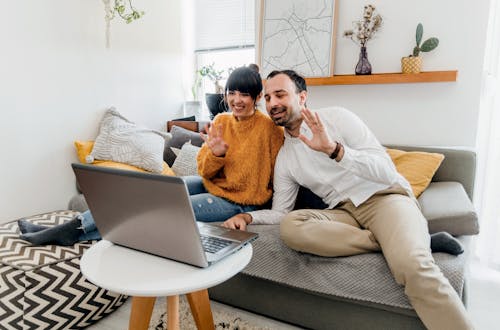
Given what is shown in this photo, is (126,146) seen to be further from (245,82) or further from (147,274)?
(147,274)

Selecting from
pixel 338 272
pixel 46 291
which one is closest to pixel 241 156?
pixel 338 272

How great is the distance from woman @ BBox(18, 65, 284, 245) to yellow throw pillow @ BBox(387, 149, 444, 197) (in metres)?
0.67

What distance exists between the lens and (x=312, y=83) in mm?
2404

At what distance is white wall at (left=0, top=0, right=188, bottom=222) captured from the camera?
1944 millimetres

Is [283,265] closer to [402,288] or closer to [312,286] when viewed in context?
[312,286]

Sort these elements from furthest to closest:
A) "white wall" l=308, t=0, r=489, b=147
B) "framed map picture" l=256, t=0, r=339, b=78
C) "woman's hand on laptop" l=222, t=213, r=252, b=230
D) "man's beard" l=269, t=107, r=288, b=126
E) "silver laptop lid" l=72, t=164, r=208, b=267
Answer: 1. "framed map picture" l=256, t=0, r=339, b=78
2. "white wall" l=308, t=0, r=489, b=147
3. "man's beard" l=269, t=107, r=288, b=126
4. "woman's hand on laptop" l=222, t=213, r=252, b=230
5. "silver laptop lid" l=72, t=164, r=208, b=267

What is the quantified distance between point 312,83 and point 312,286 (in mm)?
1491

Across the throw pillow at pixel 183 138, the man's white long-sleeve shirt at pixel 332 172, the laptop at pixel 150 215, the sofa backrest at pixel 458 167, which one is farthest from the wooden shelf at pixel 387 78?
the laptop at pixel 150 215

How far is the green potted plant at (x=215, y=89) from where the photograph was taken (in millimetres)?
2895

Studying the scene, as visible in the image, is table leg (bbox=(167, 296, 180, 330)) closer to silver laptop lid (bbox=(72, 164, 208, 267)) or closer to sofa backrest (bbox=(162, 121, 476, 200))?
silver laptop lid (bbox=(72, 164, 208, 267))

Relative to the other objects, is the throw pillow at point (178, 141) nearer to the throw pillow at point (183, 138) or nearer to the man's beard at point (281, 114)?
the throw pillow at point (183, 138)

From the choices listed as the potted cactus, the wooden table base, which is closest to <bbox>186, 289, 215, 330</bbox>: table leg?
the wooden table base

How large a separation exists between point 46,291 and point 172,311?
0.73 m

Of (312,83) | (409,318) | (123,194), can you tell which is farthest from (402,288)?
(312,83)
